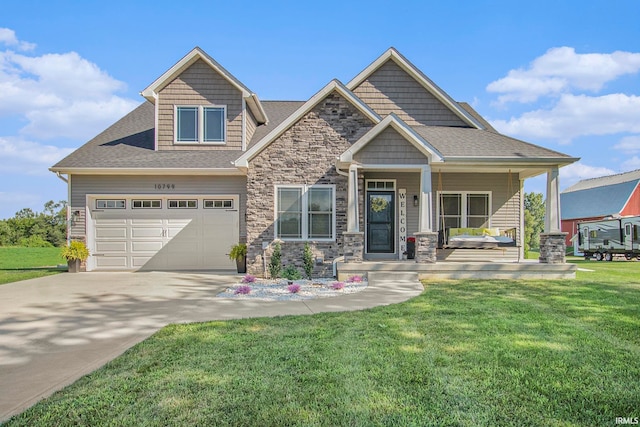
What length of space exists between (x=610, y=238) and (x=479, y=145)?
15.5m

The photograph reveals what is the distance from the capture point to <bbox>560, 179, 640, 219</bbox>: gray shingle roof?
2772 cm

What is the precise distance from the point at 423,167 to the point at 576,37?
800 cm

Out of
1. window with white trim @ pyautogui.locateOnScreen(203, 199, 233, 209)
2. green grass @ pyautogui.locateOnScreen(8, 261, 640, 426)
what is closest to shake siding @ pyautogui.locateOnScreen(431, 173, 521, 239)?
window with white trim @ pyautogui.locateOnScreen(203, 199, 233, 209)

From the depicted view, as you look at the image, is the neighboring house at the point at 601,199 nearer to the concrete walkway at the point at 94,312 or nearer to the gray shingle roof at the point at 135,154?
the gray shingle roof at the point at 135,154

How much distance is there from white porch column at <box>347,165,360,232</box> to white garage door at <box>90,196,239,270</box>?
4.15 metres

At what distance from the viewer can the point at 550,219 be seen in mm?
10383

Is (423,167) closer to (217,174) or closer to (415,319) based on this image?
(415,319)

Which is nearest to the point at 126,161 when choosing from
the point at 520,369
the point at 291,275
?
the point at 291,275

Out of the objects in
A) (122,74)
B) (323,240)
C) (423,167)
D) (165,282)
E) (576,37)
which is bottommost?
(165,282)

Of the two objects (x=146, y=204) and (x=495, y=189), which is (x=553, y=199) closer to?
(x=495, y=189)

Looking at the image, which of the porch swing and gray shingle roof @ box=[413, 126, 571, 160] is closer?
gray shingle roof @ box=[413, 126, 571, 160]

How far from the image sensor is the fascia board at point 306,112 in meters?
A: 10.6

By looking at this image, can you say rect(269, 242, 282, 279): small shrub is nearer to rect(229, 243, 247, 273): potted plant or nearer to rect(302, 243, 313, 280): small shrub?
rect(302, 243, 313, 280): small shrub

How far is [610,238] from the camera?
21031mm
